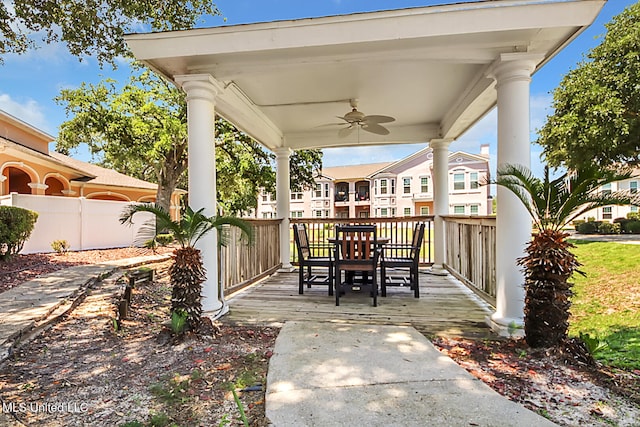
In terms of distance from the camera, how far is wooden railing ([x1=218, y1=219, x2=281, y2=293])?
14.7 feet

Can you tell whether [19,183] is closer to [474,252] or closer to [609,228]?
[474,252]

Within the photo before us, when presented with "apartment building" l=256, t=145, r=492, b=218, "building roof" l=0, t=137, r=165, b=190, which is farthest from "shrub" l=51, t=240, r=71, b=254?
"apartment building" l=256, t=145, r=492, b=218

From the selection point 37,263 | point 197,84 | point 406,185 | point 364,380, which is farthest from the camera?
point 406,185

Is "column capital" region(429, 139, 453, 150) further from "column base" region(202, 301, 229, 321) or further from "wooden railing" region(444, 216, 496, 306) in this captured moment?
"column base" region(202, 301, 229, 321)

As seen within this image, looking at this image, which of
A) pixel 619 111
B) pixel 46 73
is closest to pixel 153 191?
pixel 46 73

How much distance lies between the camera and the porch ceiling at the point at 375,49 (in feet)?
9.46

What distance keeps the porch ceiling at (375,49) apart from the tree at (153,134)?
710cm

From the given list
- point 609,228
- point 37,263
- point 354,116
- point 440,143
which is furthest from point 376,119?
point 609,228

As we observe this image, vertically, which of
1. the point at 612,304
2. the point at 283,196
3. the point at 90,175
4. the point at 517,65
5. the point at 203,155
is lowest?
the point at 612,304

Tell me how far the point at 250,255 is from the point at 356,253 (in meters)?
1.93

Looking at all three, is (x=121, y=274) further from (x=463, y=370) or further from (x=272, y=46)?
(x=463, y=370)

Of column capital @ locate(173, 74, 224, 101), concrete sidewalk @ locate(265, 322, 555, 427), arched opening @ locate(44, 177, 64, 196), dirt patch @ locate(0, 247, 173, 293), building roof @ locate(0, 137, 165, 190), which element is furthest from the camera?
arched opening @ locate(44, 177, 64, 196)

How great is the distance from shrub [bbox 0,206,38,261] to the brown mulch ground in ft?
14.9

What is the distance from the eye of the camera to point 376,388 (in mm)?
2197
